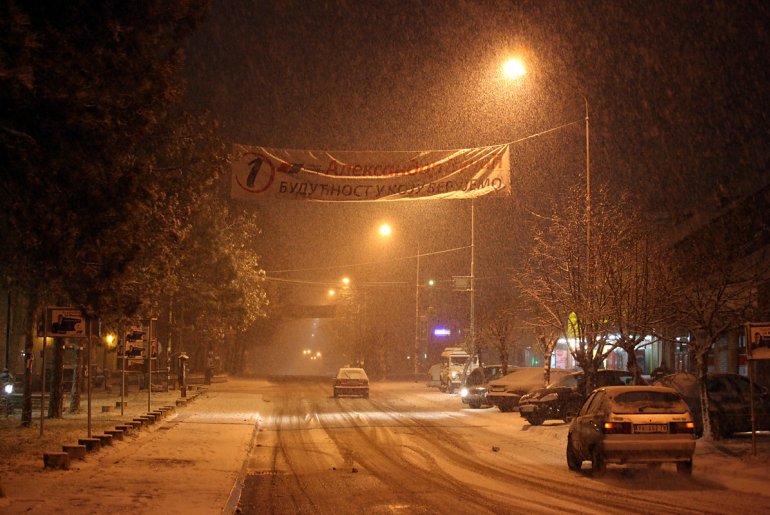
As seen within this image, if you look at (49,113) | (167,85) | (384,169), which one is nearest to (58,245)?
(49,113)

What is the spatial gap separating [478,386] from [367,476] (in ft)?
67.0

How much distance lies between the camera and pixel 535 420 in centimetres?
2480

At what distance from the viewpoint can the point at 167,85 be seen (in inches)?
549

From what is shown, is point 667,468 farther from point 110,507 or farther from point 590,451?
point 110,507

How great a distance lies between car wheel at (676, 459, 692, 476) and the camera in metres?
14.2

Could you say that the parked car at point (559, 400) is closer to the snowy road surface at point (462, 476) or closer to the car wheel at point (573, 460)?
the snowy road surface at point (462, 476)

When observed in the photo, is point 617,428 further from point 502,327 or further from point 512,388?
point 502,327

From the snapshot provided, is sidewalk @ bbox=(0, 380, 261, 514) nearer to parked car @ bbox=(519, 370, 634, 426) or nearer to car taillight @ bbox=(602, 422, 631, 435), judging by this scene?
car taillight @ bbox=(602, 422, 631, 435)

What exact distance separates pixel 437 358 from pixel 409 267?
31.2 ft

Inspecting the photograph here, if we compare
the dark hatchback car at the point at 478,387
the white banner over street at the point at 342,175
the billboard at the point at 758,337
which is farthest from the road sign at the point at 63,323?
→ the dark hatchback car at the point at 478,387

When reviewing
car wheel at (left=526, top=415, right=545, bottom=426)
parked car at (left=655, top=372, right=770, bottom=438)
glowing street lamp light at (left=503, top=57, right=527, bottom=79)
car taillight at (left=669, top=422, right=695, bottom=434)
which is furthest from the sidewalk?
parked car at (left=655, top=372, right=770, bottom=438)

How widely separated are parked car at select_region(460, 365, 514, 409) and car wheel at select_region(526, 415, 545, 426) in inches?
283

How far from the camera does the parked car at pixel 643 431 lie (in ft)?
45.3

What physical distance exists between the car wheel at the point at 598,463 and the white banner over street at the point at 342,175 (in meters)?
8.04
